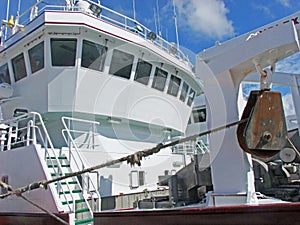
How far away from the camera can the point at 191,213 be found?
3.32m

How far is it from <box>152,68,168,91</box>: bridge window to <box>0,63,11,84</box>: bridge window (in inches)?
168

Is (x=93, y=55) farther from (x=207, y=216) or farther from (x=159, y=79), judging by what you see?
(x=207, y=216)

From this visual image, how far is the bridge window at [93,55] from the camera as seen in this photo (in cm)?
689

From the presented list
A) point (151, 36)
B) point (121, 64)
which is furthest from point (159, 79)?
point (121, 64)

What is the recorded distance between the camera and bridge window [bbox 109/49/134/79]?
24.0 ft

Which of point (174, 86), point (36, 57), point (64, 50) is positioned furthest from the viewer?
point (174, 86)

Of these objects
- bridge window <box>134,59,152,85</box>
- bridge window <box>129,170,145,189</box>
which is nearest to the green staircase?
bridge window <box>129,170,145,189</box>

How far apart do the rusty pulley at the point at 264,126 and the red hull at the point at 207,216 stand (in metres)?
0.62

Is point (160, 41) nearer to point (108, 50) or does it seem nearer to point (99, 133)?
point (108, 50)

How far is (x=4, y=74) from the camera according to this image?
327 inches

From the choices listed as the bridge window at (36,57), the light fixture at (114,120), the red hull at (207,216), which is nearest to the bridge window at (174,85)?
the light fixture at (114,120)

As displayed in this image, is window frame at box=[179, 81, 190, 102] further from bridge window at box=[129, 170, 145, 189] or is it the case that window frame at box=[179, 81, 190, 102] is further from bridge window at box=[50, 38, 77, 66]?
bridge window at box=[50, 38, 77, 66]

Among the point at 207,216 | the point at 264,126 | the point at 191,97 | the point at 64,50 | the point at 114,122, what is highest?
the point at 64,50

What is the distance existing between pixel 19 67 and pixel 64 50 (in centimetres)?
182
